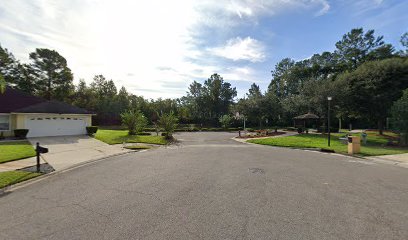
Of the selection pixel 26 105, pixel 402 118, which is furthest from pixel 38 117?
pixel 402 118

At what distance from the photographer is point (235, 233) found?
165 inches

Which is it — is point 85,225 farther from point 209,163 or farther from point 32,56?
point 32,56

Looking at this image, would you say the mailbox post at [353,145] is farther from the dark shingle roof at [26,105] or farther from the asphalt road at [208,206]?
the dark shingle roof at [26,105]

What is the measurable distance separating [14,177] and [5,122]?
20024 millimetres

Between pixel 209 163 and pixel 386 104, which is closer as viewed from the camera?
pixel 209 163

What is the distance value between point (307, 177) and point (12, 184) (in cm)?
990

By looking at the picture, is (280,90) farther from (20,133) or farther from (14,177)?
(14,177)

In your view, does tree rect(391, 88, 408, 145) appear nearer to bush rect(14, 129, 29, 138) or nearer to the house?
the house

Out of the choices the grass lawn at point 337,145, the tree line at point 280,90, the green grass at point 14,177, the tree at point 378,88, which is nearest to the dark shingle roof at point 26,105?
the tree line at point 280,90

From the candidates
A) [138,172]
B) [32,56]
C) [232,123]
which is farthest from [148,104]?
[138,172]

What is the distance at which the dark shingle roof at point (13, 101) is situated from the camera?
23234 millimetres

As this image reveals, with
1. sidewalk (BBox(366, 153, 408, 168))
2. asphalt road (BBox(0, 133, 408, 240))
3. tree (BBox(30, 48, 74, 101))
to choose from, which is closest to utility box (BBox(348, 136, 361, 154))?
A: sidewalk (BBox(366, 153, 408, 168))

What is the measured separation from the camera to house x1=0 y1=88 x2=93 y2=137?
22922 mm

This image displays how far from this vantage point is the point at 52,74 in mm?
46719
